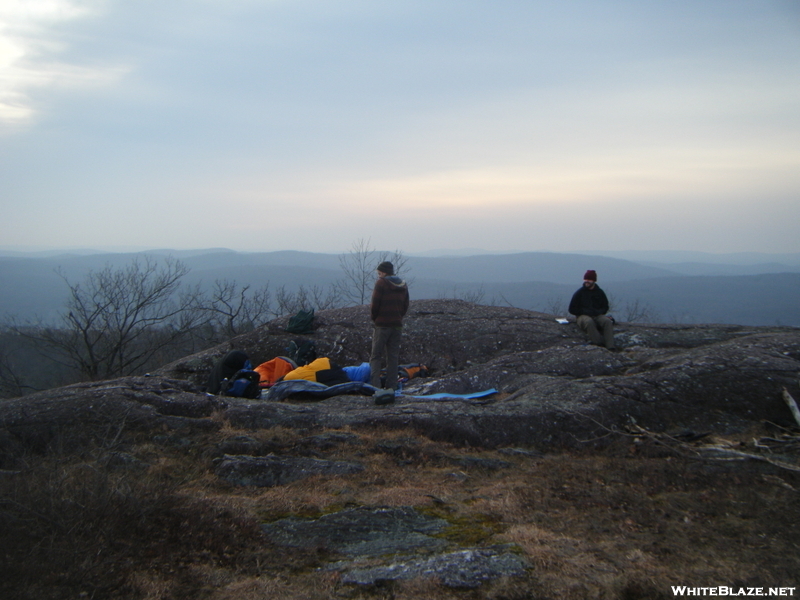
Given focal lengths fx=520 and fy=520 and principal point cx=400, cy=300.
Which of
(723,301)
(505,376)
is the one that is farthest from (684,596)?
(723,301)

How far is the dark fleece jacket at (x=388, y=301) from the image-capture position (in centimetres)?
827

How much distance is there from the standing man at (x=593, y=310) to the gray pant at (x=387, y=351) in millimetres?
4175

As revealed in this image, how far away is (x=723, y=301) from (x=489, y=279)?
8860 centimetres

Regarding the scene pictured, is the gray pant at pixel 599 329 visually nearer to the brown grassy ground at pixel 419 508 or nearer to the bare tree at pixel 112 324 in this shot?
the brown grassy ground at pixel 419 508

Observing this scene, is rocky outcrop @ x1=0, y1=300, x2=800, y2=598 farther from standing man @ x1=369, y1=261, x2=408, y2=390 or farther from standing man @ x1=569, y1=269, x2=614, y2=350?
standing man @ x1=569, y1=269, x2=614, y2=350

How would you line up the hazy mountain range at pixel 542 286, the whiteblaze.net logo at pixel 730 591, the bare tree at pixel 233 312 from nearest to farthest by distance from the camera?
the whiteblaze.net logo at pixel 730 591
the bare tree at pixel 233 312
the hazy mountain range at pixel 542 286

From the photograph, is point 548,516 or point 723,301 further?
point 723,301

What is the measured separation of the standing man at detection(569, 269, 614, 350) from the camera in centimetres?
1056

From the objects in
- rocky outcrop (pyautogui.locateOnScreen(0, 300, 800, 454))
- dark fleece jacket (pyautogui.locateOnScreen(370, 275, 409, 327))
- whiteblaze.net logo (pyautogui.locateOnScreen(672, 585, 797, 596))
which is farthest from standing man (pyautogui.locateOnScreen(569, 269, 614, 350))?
whiteblaze.net logo (pyautogui.locateOnScreen(672, 585, 797, 596))

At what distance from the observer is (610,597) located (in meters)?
2.83

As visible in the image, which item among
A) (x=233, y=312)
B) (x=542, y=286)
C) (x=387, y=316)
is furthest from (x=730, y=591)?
(x=542, y=286)

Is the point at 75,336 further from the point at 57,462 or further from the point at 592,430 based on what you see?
the point at 592,430

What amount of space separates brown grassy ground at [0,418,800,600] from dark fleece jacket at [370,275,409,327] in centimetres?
328

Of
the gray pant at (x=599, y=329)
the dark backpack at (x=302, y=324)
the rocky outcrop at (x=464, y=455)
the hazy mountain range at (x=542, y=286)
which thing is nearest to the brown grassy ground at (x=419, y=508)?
the rocky outcrop at (x=464, y=455)
